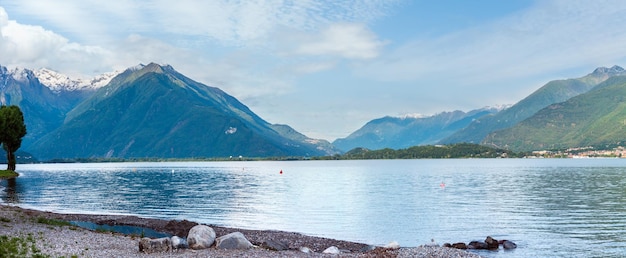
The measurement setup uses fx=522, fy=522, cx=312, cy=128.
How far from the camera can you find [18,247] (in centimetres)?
2883

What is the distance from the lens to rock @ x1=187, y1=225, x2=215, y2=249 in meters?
35.9

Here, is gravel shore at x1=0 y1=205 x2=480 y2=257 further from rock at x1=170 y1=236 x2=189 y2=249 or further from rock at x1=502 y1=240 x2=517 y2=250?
rock at x1=502 y1=240 x2=517 y2=250

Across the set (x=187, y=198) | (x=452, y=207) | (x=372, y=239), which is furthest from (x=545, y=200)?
(x=187, y=198)

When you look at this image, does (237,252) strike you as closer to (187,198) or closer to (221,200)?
(221,200)

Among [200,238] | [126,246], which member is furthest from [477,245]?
[126,246]

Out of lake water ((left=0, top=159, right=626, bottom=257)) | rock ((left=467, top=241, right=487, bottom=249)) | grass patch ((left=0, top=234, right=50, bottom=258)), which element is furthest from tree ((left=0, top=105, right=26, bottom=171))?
rock ((left=467, top=241, right=487, bottom=249))

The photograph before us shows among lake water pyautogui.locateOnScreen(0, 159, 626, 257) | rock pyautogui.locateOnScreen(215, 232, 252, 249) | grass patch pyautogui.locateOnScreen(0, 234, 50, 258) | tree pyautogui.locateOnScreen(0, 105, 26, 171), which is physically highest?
tree pyautogui.locateOnScreen(0, 105, 26, 171)

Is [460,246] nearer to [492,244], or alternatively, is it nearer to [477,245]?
[477,245]

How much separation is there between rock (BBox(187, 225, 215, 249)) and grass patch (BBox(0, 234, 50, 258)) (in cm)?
976

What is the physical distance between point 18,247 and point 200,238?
11272 mm

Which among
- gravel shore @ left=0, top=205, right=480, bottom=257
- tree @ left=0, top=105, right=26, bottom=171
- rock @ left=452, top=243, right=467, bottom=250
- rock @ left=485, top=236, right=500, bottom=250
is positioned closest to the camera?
gravel shore @ left=0, top=205, right=480, bottom=257

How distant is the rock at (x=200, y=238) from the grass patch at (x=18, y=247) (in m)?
9.76

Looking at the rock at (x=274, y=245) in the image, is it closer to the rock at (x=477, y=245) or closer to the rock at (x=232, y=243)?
the rock at (x=232, y=243)

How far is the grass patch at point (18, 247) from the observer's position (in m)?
26.7
